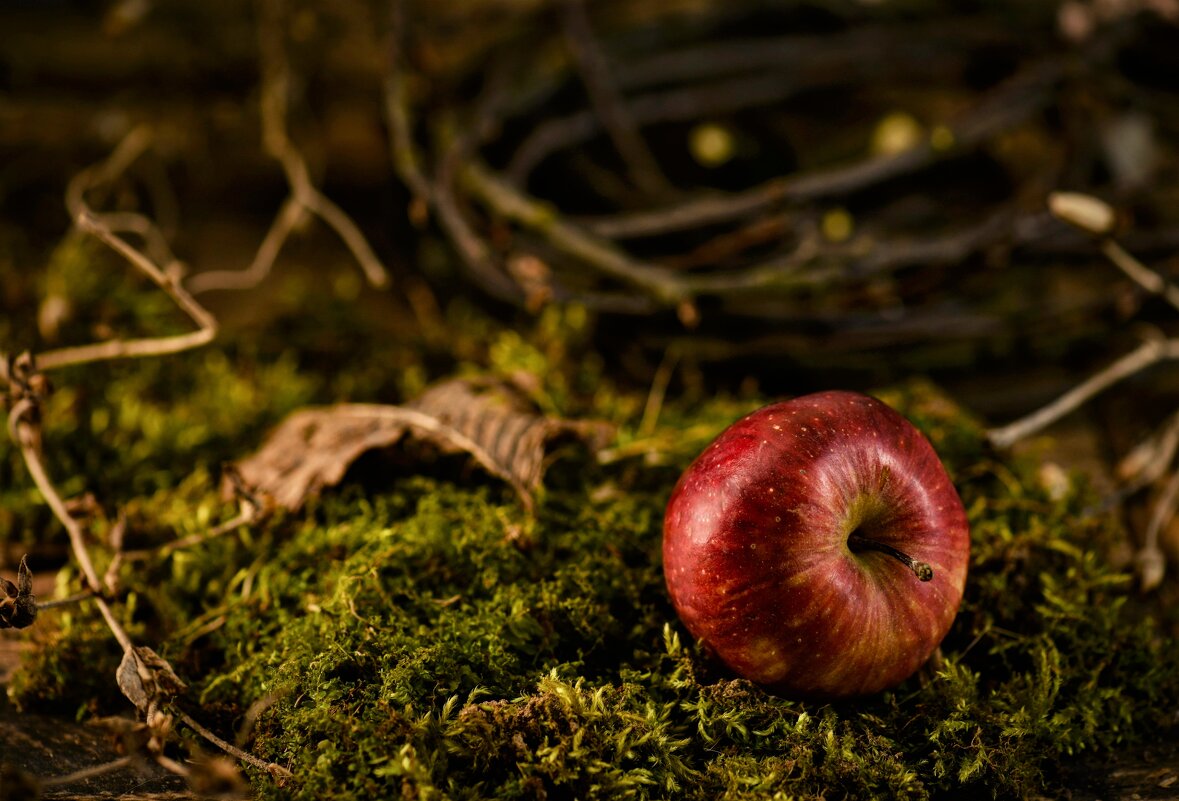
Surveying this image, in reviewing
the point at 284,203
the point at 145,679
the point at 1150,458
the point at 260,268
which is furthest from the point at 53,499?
the point at 1150,458

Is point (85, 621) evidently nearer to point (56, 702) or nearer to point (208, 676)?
point (56, 702)

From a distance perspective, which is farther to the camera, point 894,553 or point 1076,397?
point 1076,397

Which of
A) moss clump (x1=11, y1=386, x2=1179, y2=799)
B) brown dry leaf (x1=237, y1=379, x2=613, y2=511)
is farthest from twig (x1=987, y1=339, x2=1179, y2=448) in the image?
brown dry leaf (x1=237, y1=379, x2=613, y2=511)

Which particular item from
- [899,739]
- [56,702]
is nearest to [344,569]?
[56,702]

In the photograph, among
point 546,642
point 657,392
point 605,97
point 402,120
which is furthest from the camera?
point 605,97

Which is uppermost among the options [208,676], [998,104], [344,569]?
[998,104]

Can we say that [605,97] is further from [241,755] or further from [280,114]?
[241,755]

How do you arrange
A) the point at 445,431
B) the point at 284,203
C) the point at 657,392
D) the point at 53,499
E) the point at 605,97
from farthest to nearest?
the point at 284,203
the point at 605,97
the point at 657,392
the point at 445,431
the point at 53,499

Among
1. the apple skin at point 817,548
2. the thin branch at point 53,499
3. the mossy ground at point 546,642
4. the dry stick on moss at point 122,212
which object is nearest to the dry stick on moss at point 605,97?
the mossy ground at point 546,642
